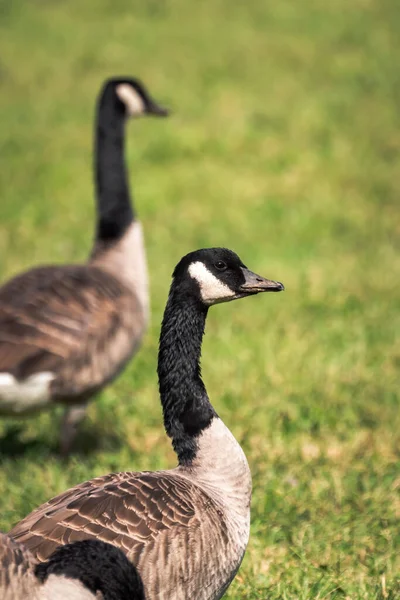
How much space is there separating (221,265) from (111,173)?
3.16 meters

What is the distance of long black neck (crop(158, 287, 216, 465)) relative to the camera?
3848mm

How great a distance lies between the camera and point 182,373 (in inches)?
153

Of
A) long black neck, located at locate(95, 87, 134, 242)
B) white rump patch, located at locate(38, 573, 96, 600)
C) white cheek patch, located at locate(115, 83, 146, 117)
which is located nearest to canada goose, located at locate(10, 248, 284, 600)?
white rump patch, located at locate(38, 573, 96, 600)

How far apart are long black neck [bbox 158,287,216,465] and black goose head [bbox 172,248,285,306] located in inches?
2.4

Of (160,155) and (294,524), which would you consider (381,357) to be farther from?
(160,155)

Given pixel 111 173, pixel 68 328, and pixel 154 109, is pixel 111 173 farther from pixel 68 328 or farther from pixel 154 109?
pixel 68 328

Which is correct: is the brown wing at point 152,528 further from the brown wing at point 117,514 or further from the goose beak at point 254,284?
the goose beak at point 254,284

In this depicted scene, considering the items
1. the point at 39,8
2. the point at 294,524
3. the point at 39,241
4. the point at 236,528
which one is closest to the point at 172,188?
the point at 39,241

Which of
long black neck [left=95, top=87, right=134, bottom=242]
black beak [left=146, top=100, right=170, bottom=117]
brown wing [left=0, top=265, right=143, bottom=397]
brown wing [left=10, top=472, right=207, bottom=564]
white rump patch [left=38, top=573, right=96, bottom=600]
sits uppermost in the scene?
black beak [left=146, top=100, right=170, bottom=117]

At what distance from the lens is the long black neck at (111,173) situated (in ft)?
21.2

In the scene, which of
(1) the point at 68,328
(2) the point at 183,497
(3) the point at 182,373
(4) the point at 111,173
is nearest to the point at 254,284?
(3) the point at 182,373

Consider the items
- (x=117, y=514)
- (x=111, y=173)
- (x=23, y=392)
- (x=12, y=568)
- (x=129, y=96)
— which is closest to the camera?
(x=12, y=568)

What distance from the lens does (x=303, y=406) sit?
241 inches

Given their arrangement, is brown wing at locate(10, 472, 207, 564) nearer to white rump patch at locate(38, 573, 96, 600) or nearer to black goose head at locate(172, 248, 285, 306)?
white rump patch at locate(38, 573, 96, 600)
